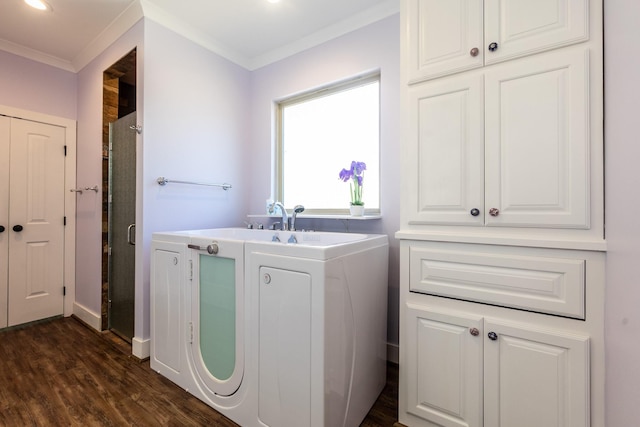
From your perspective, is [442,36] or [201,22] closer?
[442,36]

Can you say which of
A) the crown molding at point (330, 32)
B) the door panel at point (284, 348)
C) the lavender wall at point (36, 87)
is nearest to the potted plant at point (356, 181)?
the door panel at point (284, 348)

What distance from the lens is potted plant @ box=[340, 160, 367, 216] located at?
2074mm

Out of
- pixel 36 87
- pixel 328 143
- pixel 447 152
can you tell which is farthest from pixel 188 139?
pixel 447 152

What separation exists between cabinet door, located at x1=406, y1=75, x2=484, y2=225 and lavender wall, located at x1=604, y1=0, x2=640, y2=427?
40cm

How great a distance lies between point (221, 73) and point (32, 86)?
1.75m

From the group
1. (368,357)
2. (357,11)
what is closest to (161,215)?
(368,357)

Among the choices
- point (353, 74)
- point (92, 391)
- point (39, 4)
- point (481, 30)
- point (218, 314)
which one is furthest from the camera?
point (353, 74)

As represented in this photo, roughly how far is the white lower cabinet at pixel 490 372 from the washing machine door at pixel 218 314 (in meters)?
0.84

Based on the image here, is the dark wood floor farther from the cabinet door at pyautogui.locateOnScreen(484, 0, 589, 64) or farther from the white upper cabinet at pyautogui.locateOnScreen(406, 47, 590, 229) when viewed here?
the cabinet door at pyautogui.locateOnScreen(484, 0, 589, 64)

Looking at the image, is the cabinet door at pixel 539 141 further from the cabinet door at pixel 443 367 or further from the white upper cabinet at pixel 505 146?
the cabinet door at pixel 443 367

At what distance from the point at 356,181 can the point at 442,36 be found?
1007mm

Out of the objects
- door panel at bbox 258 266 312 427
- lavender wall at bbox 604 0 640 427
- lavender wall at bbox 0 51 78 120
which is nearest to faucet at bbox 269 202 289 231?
door panel at bbox 258 266 312 427

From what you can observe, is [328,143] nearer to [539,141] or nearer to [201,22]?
[201,22]

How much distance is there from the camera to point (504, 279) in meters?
1.18
